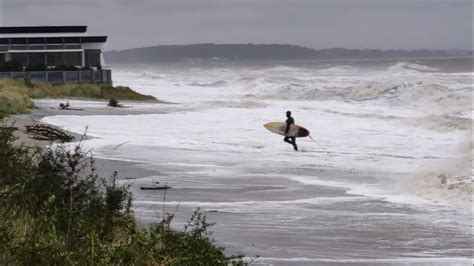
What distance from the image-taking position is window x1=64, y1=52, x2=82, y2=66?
62912 mm

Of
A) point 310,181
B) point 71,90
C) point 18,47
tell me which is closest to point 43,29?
point 18,47

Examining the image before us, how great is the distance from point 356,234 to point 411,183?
557 centimetres

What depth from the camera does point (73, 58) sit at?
6338cm

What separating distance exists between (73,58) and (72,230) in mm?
58289

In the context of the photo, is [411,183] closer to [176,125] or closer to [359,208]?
[359,208]

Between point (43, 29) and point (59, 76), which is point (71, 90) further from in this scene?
point (43, 29)

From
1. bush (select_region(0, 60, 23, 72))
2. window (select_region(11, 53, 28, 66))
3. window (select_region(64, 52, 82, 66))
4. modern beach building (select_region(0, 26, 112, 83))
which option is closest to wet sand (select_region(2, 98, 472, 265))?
bush (select_region(0, 60, 23, 72))

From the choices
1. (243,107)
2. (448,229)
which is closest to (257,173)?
(448,229)

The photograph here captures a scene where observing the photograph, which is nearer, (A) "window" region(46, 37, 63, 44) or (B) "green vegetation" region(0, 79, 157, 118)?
(B) "green vegetation" region(0, 79, 157, 118)

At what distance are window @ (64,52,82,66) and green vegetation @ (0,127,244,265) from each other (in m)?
54.3

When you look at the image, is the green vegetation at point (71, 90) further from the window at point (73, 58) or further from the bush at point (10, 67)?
the window at point (73, 58)

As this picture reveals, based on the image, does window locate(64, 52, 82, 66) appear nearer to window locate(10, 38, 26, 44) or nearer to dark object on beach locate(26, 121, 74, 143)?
window locate(10, 38, 26, 44)

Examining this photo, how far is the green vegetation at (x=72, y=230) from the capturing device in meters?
5.35

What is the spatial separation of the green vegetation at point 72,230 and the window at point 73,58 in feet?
178
